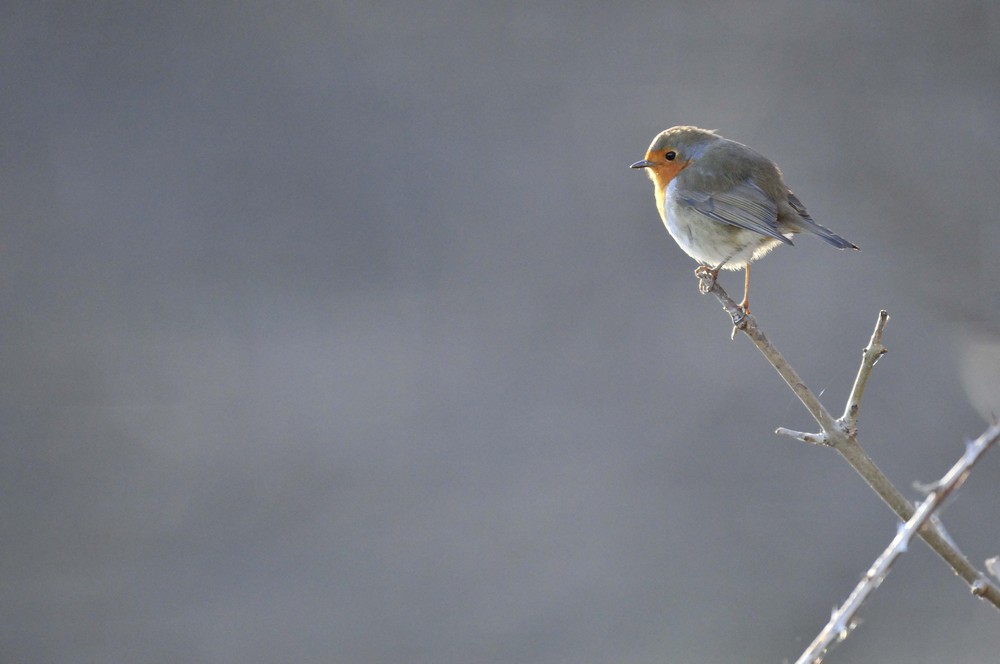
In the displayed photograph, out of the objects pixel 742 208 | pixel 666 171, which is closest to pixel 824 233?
pixel 742 208

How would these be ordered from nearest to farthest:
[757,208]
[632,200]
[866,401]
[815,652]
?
[815,652] → [757,208] → [866,401] → [632,200]

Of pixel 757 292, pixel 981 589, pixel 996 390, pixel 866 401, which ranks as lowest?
pixel 981 589

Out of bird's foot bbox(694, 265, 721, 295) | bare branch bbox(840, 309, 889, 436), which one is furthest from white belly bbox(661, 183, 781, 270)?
bare branch bbox(840, 309, 889, 436)

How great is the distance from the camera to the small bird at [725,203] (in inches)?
87.8

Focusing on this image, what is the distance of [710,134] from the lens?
93.7 inches

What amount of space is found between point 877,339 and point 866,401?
498 centimetres

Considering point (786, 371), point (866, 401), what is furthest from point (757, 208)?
point (866, 401)

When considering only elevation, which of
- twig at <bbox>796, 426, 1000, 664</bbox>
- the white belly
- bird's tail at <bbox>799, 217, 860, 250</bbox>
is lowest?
twig at <bbox>796, 426, 1000, 664</bbox>

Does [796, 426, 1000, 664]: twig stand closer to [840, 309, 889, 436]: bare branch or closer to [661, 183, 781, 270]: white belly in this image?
[840, 309, 889, 436]: bare branch

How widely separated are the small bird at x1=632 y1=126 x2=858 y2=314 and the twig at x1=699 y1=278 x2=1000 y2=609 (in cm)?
96

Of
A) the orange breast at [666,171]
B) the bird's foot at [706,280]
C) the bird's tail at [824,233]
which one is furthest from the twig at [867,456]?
the orange breast at [666,171]

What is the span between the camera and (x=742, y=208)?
7.32ft

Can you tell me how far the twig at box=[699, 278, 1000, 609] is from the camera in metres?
0.78

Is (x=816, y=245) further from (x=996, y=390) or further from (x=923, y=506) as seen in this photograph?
(x=923, y=506)
